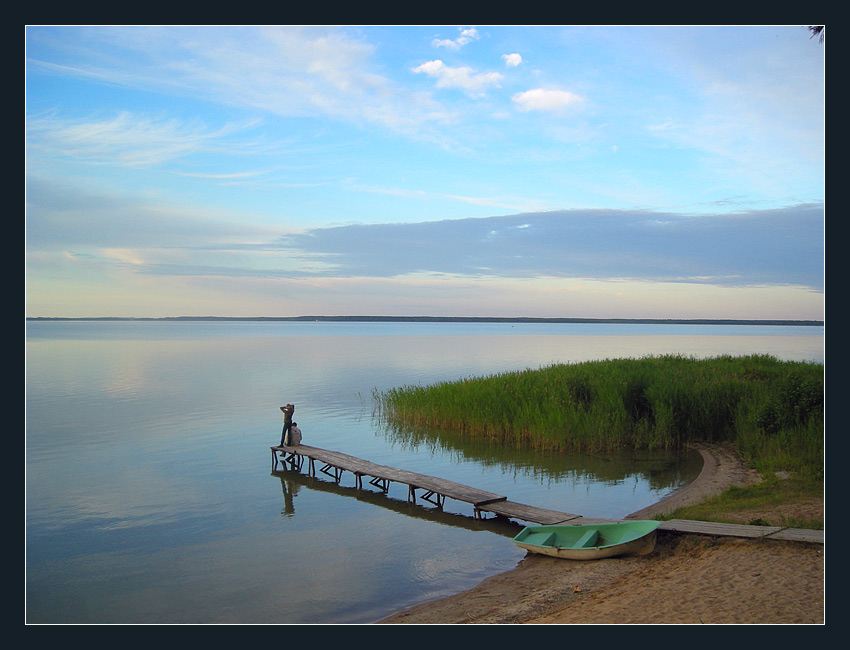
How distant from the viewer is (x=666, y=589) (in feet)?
22.8

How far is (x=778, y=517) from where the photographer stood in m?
9.04

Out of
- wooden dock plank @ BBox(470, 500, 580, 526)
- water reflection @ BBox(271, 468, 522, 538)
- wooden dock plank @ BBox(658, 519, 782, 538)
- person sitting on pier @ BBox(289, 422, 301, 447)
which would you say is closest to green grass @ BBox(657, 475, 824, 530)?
wooden dock plank @ BBox(658, 519, 782, 538)

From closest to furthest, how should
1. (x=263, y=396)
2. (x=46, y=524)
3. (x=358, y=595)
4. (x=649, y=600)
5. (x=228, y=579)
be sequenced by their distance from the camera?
(x=649, y=600)
(x=358, y=595)
(x=228, y=579)
(x=46, y=524)
(x=263, y=396)

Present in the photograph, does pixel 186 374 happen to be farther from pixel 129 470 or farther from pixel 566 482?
pixel 566 482

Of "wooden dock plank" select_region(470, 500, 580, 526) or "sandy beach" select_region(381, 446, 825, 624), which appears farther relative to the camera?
"wooden dock plank" select_region(470, 500, 580, 526)

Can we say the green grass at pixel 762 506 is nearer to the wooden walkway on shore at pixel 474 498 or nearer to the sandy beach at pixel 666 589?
the sandy beach at pixel 666 589

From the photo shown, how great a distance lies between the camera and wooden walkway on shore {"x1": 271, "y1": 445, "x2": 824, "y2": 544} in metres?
8.00

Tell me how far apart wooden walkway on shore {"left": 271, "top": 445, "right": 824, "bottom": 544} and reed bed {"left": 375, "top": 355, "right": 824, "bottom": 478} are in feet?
16.7

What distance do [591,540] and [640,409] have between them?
1063 centimetres

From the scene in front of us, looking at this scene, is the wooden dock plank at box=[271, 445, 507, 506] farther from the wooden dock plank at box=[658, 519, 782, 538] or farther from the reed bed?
the reed bed

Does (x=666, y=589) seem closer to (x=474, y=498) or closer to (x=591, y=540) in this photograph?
(x=591, y=540)

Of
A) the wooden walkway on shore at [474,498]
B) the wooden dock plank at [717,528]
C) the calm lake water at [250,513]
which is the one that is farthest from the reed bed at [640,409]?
the wooden walkway on shore at [474,498]

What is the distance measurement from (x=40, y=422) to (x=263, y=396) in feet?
31.4

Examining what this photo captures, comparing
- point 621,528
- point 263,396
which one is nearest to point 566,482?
point 621,528
